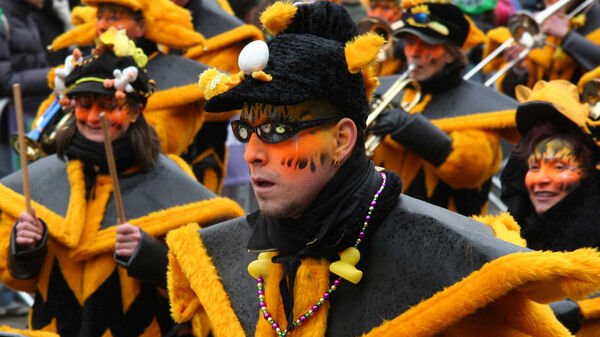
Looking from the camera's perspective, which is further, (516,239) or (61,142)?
(61,142)

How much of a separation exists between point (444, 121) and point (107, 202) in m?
2.47

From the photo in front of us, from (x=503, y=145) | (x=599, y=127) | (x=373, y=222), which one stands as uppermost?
(x=373, y=222)

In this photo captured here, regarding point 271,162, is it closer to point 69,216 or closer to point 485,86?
point 69,216

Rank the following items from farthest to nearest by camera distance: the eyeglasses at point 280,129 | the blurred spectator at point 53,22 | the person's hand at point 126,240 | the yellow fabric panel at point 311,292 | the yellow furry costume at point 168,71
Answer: the blurred spectator at point 53,22, the yellow furry costume at point 168,71, the person's hand at point 126,240, the yellow fabric panel at point 311,292, the eyeglasses at point 280,129

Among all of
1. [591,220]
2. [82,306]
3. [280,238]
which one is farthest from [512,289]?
[82,306]

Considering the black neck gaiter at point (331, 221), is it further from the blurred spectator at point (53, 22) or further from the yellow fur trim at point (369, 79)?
the blurred spectator at point (53, 22)

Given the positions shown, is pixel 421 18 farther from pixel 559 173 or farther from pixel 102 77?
pixel 102 77

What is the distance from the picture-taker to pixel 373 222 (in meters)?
3.22

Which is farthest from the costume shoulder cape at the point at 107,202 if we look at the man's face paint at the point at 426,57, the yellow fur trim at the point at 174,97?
the man's face paint at the point at 426,57

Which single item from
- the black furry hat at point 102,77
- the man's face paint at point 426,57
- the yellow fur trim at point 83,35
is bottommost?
the man's face paint at point 426,57

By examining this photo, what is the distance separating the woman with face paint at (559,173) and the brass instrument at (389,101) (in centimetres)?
147

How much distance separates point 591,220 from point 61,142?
2.45 m

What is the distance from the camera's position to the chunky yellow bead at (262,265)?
11.2ft

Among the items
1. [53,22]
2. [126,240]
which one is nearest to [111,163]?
[126,240]
